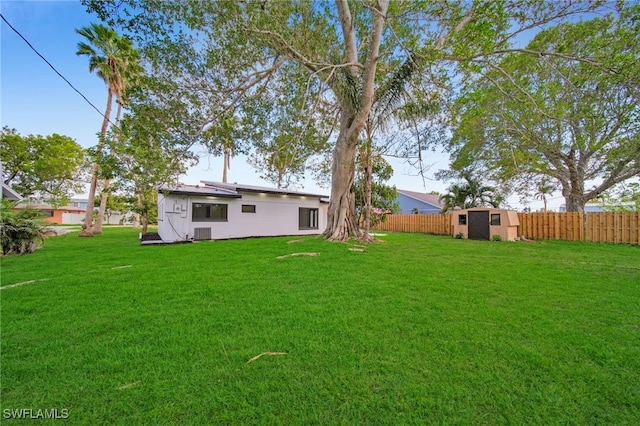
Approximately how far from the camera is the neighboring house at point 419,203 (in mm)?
24953

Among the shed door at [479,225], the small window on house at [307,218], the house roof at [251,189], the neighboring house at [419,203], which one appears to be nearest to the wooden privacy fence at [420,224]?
the shed door at [479,225]

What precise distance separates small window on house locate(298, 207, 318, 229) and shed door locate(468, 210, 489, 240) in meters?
8.29

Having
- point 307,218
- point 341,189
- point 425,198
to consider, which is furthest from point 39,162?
point 425,198

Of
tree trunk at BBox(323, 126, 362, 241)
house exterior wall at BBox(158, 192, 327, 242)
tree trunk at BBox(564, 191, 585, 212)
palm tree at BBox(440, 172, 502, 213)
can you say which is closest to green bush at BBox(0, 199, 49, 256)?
house exterior wall at BBox(158, 192, 327, 242)

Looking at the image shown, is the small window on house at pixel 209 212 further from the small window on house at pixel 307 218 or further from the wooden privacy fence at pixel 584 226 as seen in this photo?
the wooden privacy fence at pixel 584 226

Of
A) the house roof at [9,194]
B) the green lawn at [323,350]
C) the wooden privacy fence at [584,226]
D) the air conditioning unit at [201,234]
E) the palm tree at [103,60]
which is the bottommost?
the green lawn at [323,350]

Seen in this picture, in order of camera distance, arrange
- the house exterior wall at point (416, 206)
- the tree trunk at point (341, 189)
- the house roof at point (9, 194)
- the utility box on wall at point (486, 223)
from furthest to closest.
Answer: the house exterior wall at point (416, 206), the utility box on wall at point (486, 223), the house roof at point (9, 194), the tree trunk at point (341, 189)

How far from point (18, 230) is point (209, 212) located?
5546 millimetres

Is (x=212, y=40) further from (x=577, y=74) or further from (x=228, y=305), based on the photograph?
(x=577, y=74)

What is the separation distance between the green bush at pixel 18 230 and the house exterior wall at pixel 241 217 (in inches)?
142

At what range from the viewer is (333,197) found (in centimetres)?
896

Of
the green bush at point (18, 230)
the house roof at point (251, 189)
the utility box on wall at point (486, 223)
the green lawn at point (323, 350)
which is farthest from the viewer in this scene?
the house roof at point (251, 189)

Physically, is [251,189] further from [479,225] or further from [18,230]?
[479,225]

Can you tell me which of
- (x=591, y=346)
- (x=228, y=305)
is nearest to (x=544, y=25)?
(x=591, y=346)
